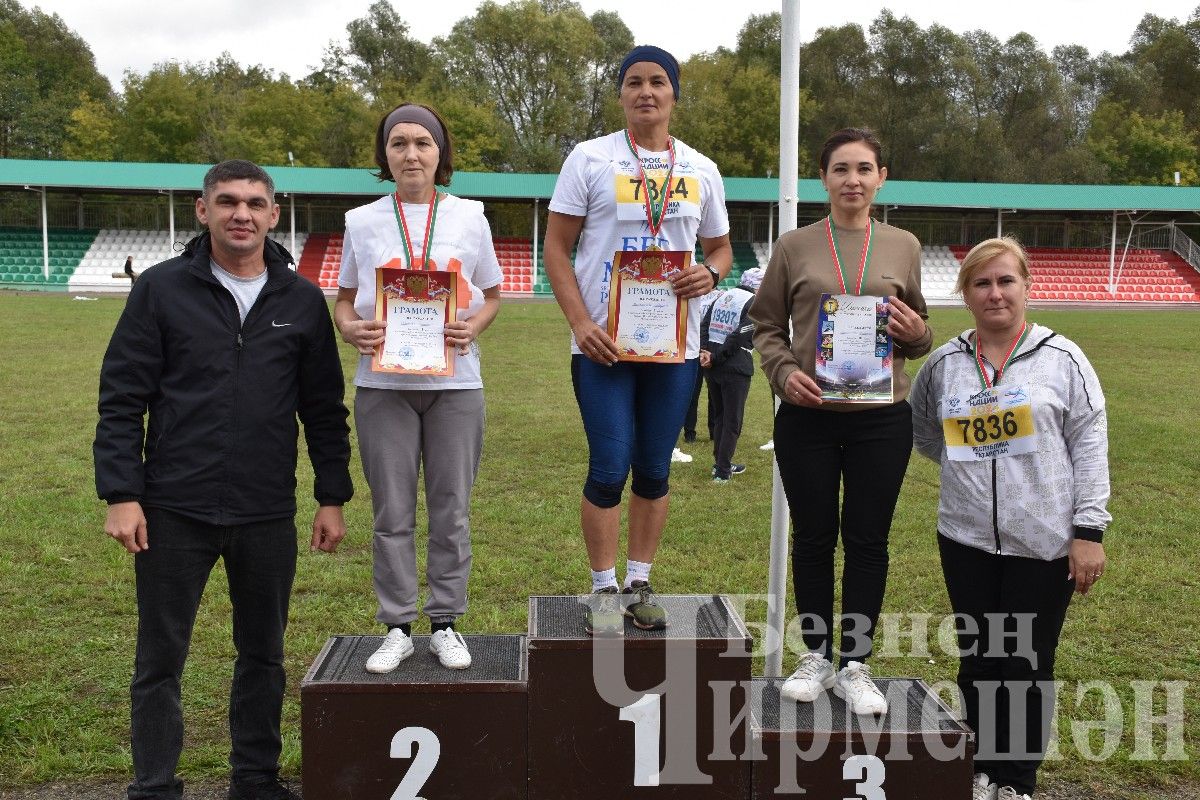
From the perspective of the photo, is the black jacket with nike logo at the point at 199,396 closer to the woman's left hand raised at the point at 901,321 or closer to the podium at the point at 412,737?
the podium at the point at 412,737

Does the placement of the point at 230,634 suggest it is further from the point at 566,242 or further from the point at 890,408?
the point at 890,408

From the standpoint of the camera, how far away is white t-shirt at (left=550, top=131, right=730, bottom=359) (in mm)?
3668

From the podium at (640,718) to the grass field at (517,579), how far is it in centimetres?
121

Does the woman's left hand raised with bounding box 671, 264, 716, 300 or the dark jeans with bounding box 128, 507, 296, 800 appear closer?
the dark jeans with bounding box 128, 507, 296, 800

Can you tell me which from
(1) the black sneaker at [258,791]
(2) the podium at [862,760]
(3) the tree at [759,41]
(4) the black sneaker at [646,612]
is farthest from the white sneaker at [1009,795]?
(3) the tree at [759,41]

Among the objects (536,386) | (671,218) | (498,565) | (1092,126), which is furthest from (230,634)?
(1092,126)

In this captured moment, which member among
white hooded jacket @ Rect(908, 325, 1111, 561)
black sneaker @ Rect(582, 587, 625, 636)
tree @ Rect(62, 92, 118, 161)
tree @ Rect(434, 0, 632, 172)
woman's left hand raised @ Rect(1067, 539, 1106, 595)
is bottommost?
black sneaker @ Rect(582, 587, 625, 636)

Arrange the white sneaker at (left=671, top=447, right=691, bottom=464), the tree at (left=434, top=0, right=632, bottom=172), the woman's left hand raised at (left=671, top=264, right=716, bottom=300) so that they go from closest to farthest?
the woman's left hand raised at (left=671, top=264, right=716, bottom=300), the white sneaker at (left=671, top=447, right=691, bottom=464), the tree at (left=434, top=0, right=632, bottom=172)

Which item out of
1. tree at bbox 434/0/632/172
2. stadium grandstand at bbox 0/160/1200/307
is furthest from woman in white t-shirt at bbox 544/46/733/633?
tree at bbox 434/0/632/172

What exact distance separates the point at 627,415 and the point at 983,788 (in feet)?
5.72

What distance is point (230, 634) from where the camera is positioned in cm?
493

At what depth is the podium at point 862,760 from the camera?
3.10 meters

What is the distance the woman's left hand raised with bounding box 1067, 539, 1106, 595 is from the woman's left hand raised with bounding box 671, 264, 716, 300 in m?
1.48

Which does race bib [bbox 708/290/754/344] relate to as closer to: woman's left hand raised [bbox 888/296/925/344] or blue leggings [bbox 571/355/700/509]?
blue leggings [bbox 571/355/700/509]
